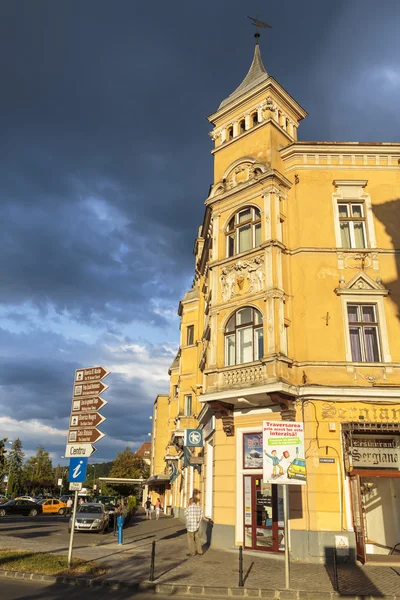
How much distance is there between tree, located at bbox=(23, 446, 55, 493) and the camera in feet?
285

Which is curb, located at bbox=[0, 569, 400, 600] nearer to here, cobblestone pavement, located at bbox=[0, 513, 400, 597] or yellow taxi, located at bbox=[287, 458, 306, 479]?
cobblestone pavement, located at bbox=[0, 513, 400, 597]

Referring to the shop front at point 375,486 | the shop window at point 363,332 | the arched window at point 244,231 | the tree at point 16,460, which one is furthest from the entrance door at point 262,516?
the tree at point 16,460

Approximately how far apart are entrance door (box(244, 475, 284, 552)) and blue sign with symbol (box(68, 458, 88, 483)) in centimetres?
669

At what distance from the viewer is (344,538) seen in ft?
48.9

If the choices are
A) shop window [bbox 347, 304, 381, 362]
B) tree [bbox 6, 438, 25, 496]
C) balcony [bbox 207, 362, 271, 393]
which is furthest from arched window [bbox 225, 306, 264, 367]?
tree [bbox 6, 438, 25, 496]

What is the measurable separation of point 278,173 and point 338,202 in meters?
2.90

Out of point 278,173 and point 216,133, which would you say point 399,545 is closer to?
point 278,173

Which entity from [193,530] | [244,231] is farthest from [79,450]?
[244,231]

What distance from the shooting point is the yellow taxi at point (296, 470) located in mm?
11109

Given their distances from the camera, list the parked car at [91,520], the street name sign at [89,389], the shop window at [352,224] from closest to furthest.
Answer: the street name sign at [89,389] < the shop window at [352,224] < the parked car at [91,520]

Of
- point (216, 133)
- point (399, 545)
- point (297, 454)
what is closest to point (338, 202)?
point (216, 133)

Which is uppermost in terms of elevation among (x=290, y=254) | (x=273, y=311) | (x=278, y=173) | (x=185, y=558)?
(x=278, y=173)

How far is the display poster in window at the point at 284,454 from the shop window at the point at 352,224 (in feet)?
33.4

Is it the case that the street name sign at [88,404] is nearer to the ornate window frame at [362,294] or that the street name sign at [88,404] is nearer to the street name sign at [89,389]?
the street name sign at [89,389]
